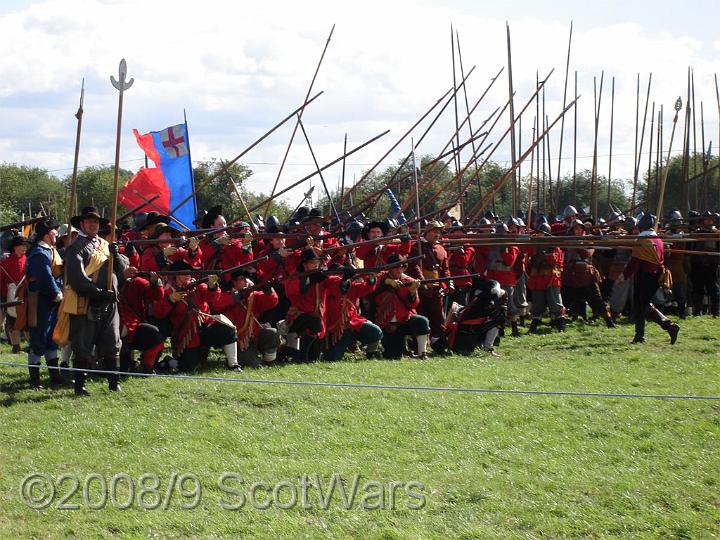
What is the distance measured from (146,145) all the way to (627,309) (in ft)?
29.0

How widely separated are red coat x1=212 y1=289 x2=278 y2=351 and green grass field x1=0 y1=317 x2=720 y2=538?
68 centimetres

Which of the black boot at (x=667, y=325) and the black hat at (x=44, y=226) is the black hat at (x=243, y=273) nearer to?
the black hat at (x=44, y=226)

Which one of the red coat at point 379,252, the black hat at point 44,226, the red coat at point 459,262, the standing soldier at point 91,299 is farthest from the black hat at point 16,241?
the red coat at point 459,262

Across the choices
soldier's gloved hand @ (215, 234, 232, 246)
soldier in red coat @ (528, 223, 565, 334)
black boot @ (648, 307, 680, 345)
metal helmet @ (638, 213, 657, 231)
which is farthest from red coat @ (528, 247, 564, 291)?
soldier's gloved hand @ (215, 234, 232, 246)

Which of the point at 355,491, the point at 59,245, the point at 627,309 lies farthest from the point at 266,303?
the point at 627,309

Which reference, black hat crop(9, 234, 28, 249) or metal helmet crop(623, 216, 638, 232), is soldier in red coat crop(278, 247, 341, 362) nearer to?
black hat crop(9, 234, 28, 249)

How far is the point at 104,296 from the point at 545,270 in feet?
26.4

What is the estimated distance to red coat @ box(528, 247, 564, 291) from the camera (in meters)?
15.7

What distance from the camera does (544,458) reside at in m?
7.95

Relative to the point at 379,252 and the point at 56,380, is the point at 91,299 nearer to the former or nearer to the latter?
the point at 56,380

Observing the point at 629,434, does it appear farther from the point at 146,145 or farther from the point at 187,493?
the point at 146,145

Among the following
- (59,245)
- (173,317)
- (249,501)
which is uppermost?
(59,245)

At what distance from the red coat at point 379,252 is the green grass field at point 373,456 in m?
2.19

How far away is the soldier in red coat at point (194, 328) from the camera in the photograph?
38.0 ft
